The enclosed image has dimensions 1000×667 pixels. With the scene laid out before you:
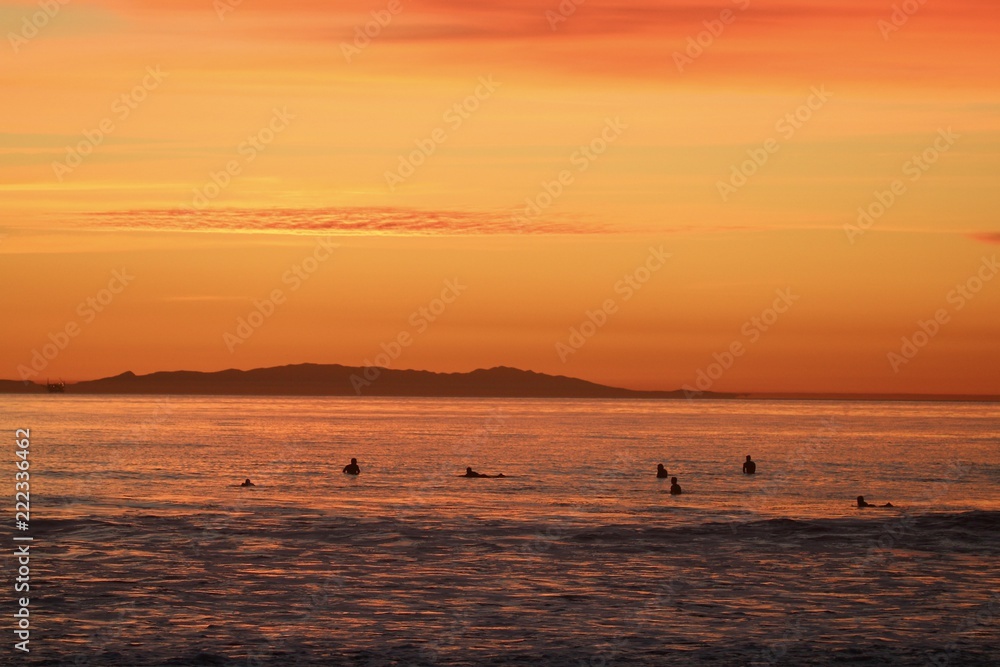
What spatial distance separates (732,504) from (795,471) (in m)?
28.1

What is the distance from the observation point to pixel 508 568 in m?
41.4

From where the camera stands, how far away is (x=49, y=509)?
5766 centimetres

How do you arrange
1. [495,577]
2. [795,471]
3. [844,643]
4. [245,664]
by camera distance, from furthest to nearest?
1. [795,471]
2. [495,577]
3. [844,643]
4. [245,664]

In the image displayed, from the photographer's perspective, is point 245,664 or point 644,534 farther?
point 644,534

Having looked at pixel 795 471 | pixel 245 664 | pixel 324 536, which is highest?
pixel 795 471

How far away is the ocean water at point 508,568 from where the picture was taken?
2958cm

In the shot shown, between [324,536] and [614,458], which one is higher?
[614,458]

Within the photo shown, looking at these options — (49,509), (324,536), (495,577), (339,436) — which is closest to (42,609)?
(495,577)

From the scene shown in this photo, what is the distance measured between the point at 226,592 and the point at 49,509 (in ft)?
83.7

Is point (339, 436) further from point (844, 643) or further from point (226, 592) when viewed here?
point (844, 643)

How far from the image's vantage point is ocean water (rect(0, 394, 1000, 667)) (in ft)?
97.0

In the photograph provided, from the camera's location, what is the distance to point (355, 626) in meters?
31.6

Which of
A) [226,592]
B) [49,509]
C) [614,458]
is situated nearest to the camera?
[226,592]

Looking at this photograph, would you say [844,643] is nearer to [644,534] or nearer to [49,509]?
[644,534]
